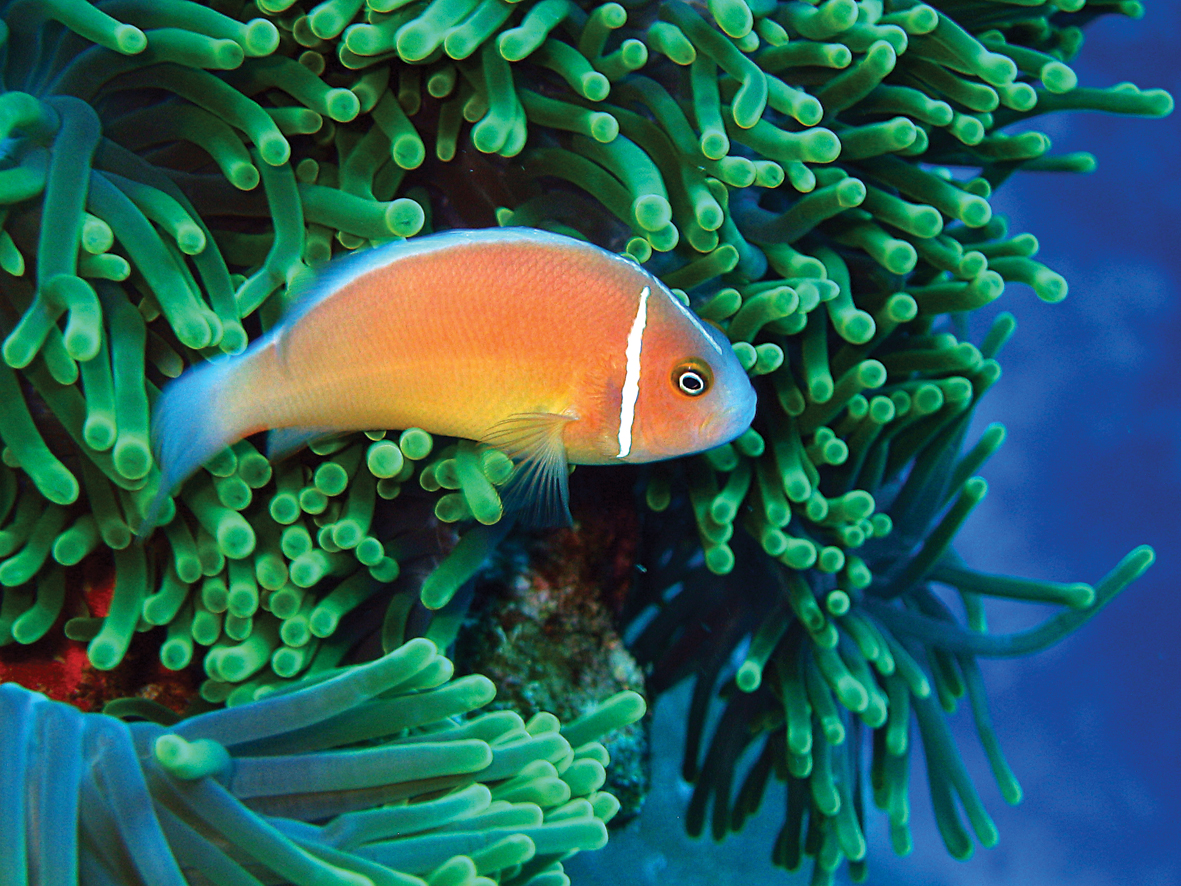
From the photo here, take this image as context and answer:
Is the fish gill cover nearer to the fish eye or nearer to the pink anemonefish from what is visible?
the pink anemonefish

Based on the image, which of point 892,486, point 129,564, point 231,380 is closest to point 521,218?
point 231,380

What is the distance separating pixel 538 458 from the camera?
1195 mm

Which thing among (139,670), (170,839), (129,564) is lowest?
(139,670)

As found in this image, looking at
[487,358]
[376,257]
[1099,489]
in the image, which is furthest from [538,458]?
[1099,489]

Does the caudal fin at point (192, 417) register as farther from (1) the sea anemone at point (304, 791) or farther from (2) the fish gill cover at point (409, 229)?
(1) the sea anemone at point (304, 791)

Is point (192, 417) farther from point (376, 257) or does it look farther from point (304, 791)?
point (304, 791)

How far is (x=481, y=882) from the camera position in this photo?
1026mm

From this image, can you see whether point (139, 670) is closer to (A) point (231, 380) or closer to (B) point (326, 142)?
(A) point (231, 380)

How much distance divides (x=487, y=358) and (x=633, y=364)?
189mm

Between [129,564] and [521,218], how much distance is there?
884 mm

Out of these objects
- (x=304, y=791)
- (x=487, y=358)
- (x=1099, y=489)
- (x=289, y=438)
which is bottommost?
(x=1099, y=489)

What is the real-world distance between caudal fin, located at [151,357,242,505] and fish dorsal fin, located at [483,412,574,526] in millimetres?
348

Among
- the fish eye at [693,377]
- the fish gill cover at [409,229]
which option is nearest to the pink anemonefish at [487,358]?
the fish eye at [693,377]

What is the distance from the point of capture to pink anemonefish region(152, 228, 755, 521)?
1.13 meters
